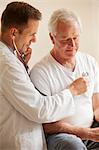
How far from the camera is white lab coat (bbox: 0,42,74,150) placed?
158cm

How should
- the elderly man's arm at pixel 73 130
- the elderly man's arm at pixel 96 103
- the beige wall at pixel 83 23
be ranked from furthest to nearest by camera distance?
1. the beige wall at pixel 83 23
2. the elderly man's arm at pixel 96 103
3. the elderly man's arm at pixel 73 130

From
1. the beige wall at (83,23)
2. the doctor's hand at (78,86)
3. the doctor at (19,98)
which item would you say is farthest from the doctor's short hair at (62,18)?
the beige wall at (83,23)

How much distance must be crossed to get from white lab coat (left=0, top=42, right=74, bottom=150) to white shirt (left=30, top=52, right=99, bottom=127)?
163mm

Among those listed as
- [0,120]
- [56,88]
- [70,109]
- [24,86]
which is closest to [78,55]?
[56,88]

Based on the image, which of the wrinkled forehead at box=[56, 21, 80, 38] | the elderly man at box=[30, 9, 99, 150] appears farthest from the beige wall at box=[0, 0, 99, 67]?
the wrinkled forehead at box=[56, 21, 80, 38]

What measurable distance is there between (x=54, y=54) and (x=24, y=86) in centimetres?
42

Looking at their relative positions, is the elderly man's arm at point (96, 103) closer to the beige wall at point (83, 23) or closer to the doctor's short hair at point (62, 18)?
the doctor's short hair at point (62, 18)

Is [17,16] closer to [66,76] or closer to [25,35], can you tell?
[25,35]

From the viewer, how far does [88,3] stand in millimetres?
2662

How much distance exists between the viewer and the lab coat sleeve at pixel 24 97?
61.9 inches

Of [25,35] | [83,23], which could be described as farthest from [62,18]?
[83,23]

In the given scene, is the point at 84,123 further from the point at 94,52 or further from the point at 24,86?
the point at 94,52

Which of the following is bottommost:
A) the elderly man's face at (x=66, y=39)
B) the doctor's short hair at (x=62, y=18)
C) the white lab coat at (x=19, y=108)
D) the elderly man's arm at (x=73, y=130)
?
the elderly man's arm at (x=73, y=130)

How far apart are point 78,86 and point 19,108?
0.37 metres
